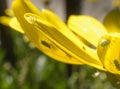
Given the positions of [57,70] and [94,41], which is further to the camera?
[57,70]

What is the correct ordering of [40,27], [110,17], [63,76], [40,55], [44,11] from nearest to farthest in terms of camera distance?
Result: 1. [40,27]
2. [44,11]
3. [110,17]
4. [63,76]
5. [40,55]

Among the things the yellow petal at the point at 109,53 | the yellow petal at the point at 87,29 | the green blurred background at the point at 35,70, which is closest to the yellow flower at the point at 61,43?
the yellow petal at the point at 109,53

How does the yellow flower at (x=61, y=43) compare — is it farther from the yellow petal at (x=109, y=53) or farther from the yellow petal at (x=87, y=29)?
the yellow petal at (x=87, y=29)

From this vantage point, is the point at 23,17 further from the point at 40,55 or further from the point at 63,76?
the point at 40,55

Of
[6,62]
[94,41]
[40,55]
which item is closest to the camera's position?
[94,41]

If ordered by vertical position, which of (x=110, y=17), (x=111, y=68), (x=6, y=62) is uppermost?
(x=111, y=68)

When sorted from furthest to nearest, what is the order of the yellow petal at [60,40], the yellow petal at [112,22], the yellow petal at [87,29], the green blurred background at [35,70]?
the green blurred background at [35,70] → the yellow petal at [112,22] → the yellow petal at [87,29] → the yellow petal at [60,40]

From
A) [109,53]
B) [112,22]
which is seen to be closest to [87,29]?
[112,22]

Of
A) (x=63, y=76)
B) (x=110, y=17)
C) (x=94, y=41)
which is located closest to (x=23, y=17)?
(x=94, y=41)
